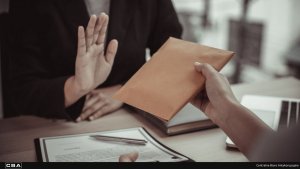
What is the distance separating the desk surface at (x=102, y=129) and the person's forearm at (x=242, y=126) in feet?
0.33

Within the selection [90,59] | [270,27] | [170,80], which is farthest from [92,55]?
[270,27]

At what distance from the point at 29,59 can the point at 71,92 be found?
0.66 feet

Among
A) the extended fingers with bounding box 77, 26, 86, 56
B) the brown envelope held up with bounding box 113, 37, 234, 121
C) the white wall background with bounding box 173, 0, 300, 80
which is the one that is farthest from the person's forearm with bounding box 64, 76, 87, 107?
the white wall background with bounding box 173, 0, 300, 80

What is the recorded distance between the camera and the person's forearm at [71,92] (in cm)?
98

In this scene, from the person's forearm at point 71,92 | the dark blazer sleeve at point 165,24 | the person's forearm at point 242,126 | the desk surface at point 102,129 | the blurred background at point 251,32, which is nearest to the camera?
the person's forearm at point 242,126

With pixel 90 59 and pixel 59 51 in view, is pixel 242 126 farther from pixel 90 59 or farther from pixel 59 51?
pixel 59 51

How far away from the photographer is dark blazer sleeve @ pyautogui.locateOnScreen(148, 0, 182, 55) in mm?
1295

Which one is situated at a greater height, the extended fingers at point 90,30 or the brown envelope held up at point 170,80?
the extended fingers at point 90,30

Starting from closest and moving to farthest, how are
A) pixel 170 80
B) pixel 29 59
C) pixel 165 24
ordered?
pixel 170 80
pixel 29 59
pixel 165 24

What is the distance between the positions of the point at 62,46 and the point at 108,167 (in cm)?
62

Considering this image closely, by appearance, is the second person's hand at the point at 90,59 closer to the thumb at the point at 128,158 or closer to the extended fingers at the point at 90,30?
the extended fingers at the point at 90,30

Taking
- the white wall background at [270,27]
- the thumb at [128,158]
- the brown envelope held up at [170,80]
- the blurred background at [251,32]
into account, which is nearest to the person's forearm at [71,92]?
the brown envelope held up at [170,80]

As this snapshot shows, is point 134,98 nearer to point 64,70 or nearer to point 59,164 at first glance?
point 59,164

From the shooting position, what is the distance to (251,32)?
335 cm
